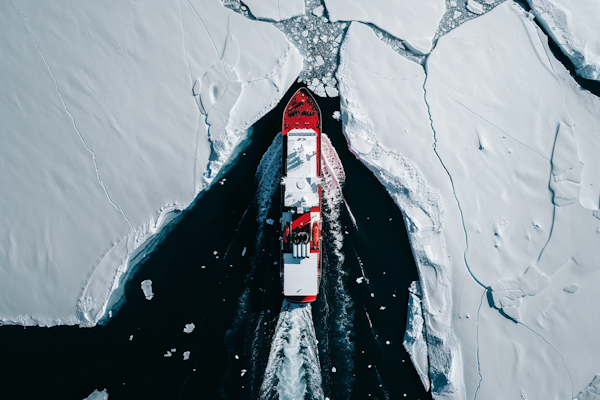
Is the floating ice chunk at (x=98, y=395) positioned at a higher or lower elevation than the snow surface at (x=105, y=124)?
lower

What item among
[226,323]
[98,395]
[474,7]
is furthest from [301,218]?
[474,7]

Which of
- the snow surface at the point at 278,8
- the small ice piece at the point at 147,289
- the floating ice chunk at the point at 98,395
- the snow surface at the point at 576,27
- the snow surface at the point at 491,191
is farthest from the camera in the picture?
the snow surface at the point at 278,8

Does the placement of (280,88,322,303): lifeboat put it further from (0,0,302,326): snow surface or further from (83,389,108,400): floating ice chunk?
(83,389,108,400): floating ice chunk

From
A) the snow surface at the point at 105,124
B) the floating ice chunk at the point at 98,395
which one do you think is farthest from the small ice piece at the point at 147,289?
the floating ice chunk at the point at 98,395

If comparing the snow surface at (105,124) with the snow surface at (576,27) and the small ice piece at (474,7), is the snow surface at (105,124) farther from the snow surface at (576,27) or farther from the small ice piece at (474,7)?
the snow surface at (576,27)

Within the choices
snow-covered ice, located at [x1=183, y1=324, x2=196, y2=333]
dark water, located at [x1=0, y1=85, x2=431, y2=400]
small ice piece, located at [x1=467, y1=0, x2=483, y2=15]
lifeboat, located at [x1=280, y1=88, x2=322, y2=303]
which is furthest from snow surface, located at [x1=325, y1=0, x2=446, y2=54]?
snow-covered ice, located at [x1=183, y1=324, x2=196, y2=333]

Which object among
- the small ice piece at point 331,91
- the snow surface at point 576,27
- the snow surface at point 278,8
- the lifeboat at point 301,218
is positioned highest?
the snow surface at point 278,8
